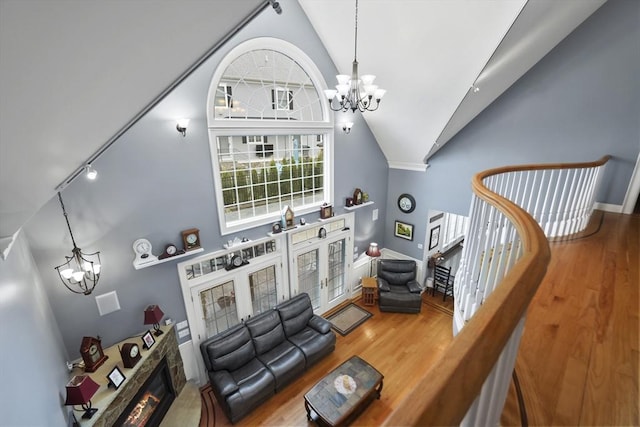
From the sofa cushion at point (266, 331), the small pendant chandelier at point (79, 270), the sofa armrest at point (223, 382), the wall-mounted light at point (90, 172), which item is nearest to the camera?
the wall-mounted light at point (90, 172)

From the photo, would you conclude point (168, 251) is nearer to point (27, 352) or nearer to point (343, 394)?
point (27, 352)

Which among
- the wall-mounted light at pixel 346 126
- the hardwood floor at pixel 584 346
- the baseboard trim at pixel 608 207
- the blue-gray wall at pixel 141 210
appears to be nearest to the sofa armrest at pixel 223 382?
the blue-gray wall at pixel 141 210

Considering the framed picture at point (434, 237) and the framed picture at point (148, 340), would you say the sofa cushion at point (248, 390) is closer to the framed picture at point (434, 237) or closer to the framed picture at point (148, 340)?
the framed picture at point (148, 340)

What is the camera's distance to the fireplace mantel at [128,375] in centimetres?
284

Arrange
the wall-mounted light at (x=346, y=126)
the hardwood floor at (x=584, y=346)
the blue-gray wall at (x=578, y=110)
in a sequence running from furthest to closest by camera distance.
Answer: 1. the wall-mounted light at (x=346, y=126)
2. the blue-gray wall at (x=578, y=110)
3. the hardwood floor at (x=584, y=346)

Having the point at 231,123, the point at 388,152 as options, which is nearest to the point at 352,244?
the point at 388,152

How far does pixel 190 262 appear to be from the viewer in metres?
4.08

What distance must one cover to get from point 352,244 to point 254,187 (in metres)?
2.76

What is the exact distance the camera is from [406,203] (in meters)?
6.67

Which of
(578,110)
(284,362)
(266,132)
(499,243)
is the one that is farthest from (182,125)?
(578,110)

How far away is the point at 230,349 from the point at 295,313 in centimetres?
129

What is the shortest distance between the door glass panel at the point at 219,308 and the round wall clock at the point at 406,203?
426cm

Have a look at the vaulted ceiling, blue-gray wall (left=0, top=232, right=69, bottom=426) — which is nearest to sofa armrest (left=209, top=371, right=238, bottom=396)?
blue-gray wall (left=0, top=232, right=69, bottom=426)

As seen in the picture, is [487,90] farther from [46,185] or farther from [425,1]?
[46,185]
